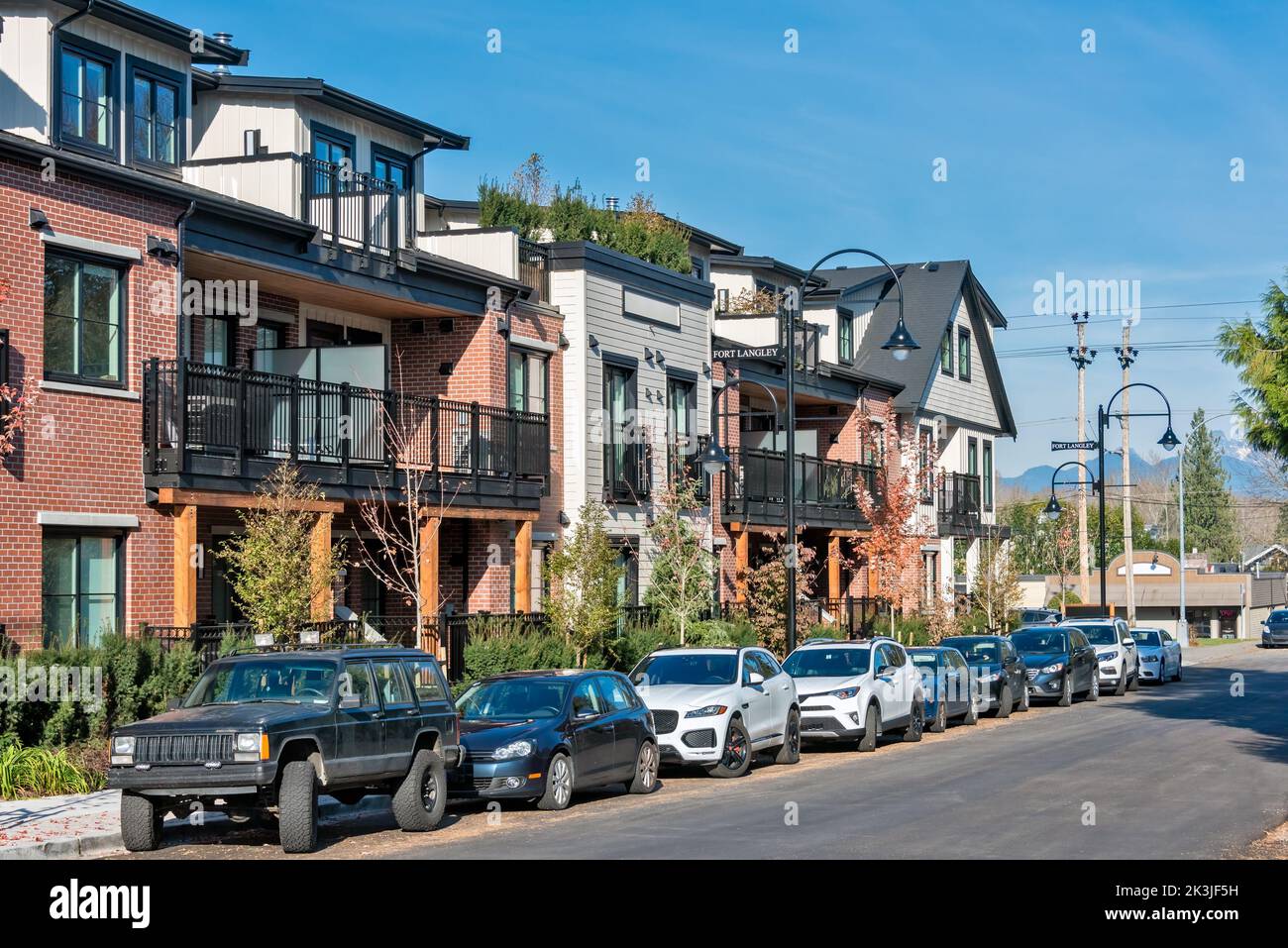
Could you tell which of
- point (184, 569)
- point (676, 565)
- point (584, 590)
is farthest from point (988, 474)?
point (184, 569)

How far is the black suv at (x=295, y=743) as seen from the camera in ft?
45.4

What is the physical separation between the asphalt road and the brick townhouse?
6.33 m

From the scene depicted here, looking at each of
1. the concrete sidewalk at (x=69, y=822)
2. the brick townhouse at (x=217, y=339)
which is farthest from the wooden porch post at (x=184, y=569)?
the concrete sidewalk at (x=69, y=822)

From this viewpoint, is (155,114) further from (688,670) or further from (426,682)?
(426,682)

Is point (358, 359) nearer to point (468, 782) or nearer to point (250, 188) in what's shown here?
point (250, 188)

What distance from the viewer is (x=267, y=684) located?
15.1 m

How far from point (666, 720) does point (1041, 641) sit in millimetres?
17700

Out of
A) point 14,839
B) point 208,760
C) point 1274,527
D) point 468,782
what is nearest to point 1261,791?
point 468,782

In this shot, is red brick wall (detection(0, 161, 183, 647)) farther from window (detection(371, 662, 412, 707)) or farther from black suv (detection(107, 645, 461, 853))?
window (detection(371, 662, 412, 707))

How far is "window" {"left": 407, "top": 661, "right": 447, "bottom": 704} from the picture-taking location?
53.6 feet

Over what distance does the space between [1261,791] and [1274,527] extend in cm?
15618

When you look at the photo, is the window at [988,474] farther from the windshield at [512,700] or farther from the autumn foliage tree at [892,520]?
the windshield at [512,700]

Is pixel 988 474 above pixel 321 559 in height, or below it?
above

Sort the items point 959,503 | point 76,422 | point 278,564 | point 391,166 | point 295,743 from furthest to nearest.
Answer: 1. point 959,503
2. point 391,166
3. point 278,564
4. point 76,422
5. point 295,743
